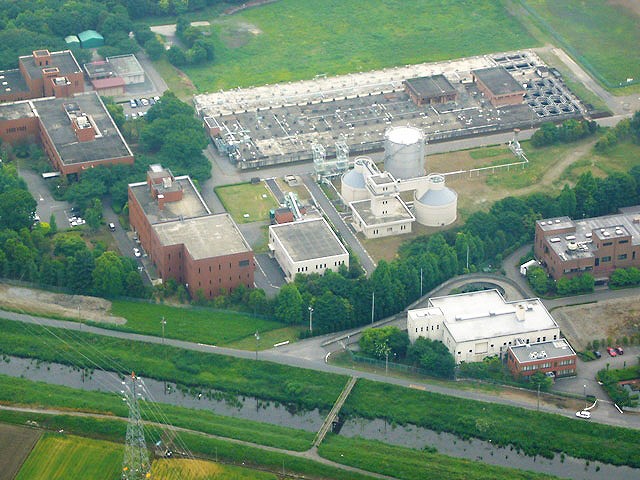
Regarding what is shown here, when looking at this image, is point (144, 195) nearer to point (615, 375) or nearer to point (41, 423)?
point (41, 423)

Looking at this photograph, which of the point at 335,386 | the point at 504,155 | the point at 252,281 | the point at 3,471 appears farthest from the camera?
the point at 504,155

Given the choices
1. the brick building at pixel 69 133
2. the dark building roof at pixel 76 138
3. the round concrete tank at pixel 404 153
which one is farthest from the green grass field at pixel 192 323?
the round concrete tank at pixel 404 153

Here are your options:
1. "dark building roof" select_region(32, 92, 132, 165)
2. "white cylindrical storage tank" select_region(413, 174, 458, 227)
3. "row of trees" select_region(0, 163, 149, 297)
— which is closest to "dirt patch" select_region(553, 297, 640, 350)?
"white cylindrical storage tank" select_region(413, 174, 458, 227)

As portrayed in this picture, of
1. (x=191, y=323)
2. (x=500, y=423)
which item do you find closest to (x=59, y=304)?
(x=191, y=323)

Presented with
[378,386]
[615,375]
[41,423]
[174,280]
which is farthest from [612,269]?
[41,423]

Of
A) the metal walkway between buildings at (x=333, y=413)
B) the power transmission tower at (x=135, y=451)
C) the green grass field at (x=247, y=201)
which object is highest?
the power transmission tower at (x=135, y=451)

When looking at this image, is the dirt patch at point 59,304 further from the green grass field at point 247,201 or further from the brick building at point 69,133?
the green grass field at point 247,201
